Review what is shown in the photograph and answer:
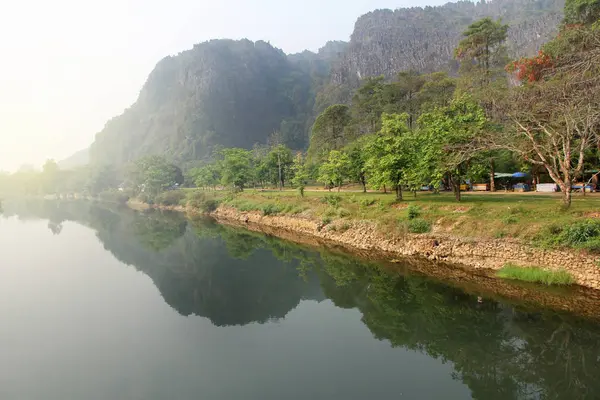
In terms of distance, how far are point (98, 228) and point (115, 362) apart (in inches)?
1913

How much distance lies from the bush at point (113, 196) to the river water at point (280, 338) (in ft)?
246

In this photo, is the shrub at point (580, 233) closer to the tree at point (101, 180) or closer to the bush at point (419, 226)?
the bush at point (419, 226)

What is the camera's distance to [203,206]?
6253cm

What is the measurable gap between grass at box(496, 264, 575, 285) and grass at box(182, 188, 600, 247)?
1563mm

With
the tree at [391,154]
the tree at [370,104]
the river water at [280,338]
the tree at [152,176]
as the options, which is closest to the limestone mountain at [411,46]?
the tree at [370,104]

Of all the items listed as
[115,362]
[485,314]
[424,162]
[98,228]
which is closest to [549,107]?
[424,162]

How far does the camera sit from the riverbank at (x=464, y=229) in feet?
61.5

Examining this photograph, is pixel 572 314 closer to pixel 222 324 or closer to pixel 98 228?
pixel 222 324

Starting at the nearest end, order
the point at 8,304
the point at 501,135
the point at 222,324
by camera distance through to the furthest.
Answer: the point at 222,324 → the point at 8,304 → the point at 501,135

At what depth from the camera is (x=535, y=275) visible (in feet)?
61.4

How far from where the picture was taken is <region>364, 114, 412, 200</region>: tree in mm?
31109

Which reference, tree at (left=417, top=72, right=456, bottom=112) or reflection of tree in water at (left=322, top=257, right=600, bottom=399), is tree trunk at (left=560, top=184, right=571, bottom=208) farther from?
tree at (left=417, top=72, right=456, bottom=112)

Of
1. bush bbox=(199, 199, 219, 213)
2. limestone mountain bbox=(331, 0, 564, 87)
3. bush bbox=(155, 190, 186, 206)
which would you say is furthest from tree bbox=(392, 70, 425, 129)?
limestone mountain bbox=(331, 0, 564, 87)

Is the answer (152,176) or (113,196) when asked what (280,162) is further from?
(113,196)
